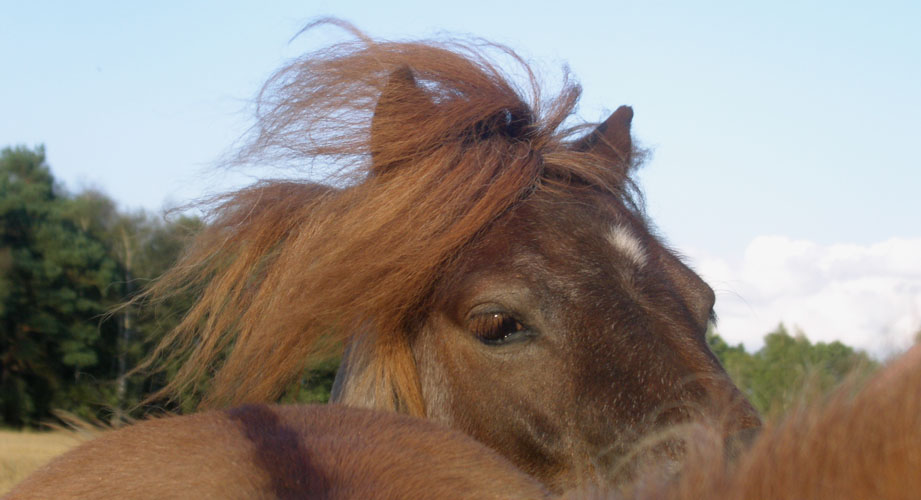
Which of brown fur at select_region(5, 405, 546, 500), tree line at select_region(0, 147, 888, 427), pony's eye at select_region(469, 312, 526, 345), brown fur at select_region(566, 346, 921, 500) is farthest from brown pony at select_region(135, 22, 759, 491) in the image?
tree line at select_region(0, 147, 888, 427)

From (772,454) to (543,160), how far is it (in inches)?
79.3

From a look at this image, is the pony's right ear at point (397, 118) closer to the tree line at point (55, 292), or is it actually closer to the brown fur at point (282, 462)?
the brown fur at point (282, 462)

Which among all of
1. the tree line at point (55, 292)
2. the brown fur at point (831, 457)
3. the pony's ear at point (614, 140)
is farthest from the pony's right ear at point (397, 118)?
the tree line at point (55, 292)

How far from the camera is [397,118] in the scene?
262 cm

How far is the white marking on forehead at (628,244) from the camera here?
7.50ft

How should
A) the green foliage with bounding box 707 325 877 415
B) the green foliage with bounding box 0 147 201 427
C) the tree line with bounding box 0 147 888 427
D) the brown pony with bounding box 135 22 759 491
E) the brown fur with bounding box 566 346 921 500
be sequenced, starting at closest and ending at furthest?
the brown fur with bounding box 566 346 921 500 < the green foliage with bounding box 707 325 877 415 < the brown pony with bounding box 135 22 759 491 < the tree line with bounding box 0 147 888 427 < the green foliage with bounding box 0 147 201 427

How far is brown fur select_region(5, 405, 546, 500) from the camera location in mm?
1189

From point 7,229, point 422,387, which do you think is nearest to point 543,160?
point 422,387

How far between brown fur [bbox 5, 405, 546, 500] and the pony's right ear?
4.04 feet

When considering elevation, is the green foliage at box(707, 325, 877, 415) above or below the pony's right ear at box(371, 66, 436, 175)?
below

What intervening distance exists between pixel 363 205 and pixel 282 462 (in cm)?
135

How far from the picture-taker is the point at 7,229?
2741 centimetres

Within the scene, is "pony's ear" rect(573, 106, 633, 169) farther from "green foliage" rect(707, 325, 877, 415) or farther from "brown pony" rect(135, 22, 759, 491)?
"green foliage" rect(707, 325, 877, 415)

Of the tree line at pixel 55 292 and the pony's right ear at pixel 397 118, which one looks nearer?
the pony's right ear at pixel 397 118
